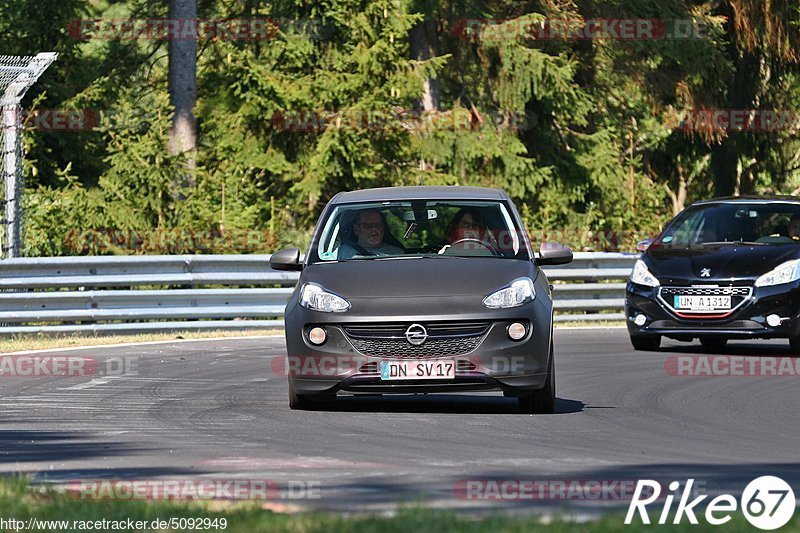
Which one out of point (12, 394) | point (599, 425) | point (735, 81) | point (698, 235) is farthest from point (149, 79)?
point (599, 425)

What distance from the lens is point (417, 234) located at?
12258mm

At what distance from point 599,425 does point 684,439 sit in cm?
88

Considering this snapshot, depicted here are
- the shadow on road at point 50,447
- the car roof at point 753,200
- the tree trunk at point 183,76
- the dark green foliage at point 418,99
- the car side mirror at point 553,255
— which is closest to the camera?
the shadow on road at point 50,447

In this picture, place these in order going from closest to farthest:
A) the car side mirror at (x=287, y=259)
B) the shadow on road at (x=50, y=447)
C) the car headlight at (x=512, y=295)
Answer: the shadow on road at (x=50, y=447), the car headlight at (x=512, y=295), the car side mirror at (x=287, y=259)

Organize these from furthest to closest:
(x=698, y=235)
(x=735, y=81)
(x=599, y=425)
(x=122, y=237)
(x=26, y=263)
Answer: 1. (x=735, y=81)
2. (x=122, y=237)
3. (x=26, y=263)
4. (x=698, y=235)
5. (x=599, y=425)

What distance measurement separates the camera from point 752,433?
34.1 ft

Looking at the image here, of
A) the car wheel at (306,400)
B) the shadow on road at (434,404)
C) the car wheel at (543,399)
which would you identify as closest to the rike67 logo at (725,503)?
the car wheel at (543,399)

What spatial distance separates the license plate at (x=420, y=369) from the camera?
10.9 meters

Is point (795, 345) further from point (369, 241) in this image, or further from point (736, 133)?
point (736, 133)

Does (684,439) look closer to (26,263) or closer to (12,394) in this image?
(12,394)

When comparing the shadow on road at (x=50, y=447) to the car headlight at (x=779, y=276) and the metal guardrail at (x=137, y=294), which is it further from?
the metal guardrail at (x=137, y=294)

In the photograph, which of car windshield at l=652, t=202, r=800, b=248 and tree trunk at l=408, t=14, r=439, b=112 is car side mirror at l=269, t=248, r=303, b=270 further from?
tree trunk at l=408, t=14, r=439, b=112

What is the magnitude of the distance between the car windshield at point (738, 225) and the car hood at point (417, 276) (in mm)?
6479

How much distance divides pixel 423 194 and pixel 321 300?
1640 mm
